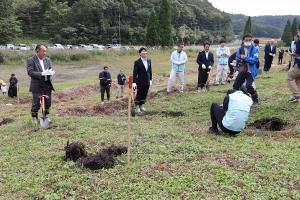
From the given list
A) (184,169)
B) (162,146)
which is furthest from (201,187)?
(162,146)

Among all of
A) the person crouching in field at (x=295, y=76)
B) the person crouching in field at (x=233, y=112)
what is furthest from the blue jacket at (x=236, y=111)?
the person crouching in field at (x=295, y=76)

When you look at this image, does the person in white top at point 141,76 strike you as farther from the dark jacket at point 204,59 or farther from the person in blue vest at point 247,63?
the dark jacket at point 204,59

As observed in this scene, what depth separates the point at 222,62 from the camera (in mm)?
17859

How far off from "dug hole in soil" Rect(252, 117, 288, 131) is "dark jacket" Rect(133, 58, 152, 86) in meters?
3.78

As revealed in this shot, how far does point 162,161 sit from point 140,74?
558 cm

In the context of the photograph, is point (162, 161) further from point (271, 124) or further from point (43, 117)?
point (43, 117)

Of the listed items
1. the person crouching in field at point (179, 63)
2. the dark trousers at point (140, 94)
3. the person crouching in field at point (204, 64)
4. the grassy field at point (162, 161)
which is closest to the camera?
the grassy field at point (162, 161)

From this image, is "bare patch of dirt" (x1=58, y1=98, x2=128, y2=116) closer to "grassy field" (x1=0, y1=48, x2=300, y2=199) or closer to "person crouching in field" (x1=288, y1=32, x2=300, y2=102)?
"grassy field" (x1=0, y1=48, x2=300, y2=199)

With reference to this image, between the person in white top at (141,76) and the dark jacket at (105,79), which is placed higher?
the person in white top at (141,76)

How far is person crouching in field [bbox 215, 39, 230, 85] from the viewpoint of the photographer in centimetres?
1753

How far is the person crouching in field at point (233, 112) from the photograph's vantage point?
7926mm

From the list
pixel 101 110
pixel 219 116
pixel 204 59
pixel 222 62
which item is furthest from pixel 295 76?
pixel 222 62

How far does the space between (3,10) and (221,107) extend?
8403 centimetres

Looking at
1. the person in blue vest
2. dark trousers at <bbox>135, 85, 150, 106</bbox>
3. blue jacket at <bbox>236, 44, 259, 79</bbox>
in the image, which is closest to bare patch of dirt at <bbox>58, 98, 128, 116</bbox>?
dark trousers at <bbox>135, 85, 150, 106</bbox>
